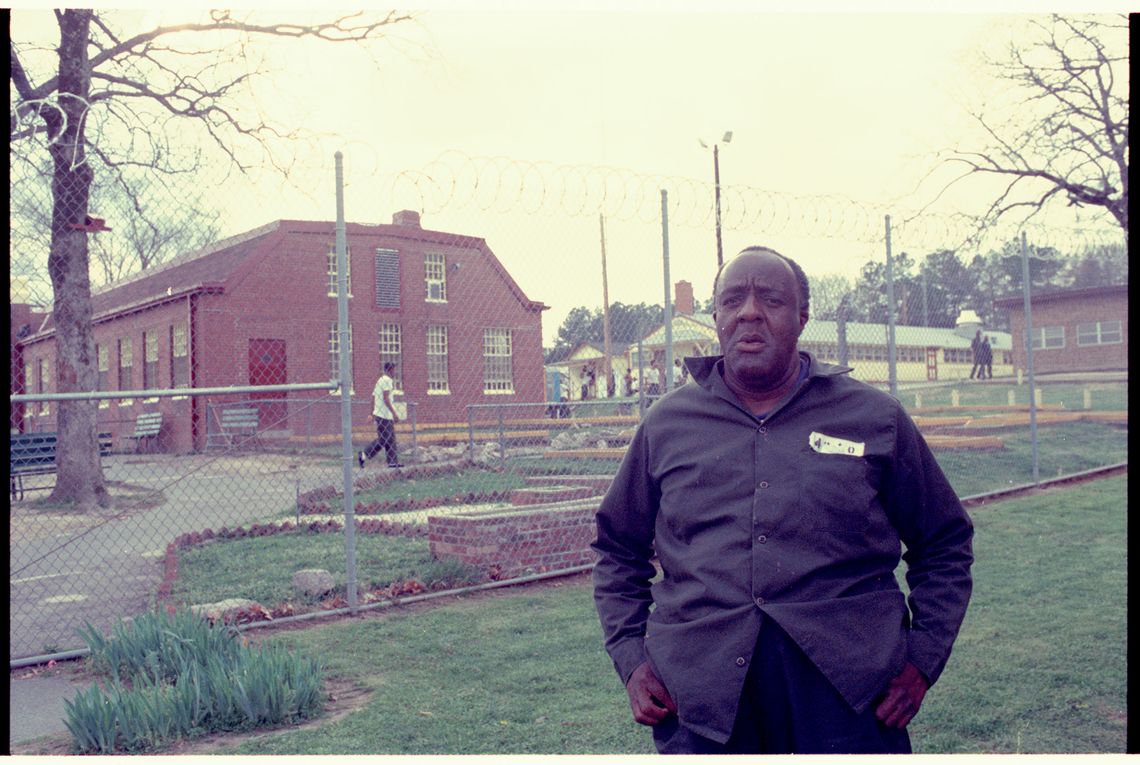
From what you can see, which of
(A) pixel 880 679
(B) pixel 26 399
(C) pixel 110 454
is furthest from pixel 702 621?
(C) pixel 110 454

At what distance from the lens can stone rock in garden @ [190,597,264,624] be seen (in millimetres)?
6086

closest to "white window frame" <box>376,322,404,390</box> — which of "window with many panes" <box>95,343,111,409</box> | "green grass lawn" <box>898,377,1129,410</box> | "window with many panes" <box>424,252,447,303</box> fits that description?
"window with many panes" <box>424,252,447,303</box>

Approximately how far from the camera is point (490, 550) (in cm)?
740

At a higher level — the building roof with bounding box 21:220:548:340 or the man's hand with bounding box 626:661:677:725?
the building roof with bounding box 21:220:548:340

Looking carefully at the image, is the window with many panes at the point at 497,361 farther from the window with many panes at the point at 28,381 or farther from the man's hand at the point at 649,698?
the window with many panes at the point at 28,381

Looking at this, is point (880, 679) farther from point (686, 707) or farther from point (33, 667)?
point (33, 667)

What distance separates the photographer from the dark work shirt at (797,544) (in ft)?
7.95

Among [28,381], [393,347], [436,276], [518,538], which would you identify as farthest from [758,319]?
[28,381]

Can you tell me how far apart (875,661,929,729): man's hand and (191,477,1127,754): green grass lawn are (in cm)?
169

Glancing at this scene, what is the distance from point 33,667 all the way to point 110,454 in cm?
879

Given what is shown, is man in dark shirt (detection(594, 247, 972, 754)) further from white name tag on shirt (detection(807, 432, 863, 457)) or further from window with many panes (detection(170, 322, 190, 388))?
window with many panes (detection(170, 322, 190, 388))

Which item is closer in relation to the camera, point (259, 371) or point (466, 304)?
point (466, 304)

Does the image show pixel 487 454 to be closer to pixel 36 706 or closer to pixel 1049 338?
pixel 36 706

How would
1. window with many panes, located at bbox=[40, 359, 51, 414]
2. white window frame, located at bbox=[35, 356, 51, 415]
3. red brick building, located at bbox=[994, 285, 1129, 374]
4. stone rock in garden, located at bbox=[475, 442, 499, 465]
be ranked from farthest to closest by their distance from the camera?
red brick building, located at bbox=[994, 285, 1129, 374] < window with many panes, located at bbox=[40, 359, 51, 414] < white window frame, located at bbox=[35, 356, 51, 415] < stone rock in garden, located at bbox=[475, 442, 499, 465]
